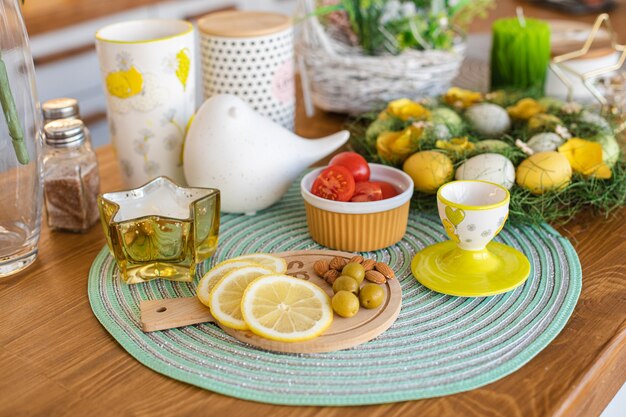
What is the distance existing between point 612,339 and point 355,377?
27cm

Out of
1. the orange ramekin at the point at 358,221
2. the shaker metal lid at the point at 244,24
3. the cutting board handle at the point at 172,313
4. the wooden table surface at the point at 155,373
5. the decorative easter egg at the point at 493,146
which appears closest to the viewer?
the wooden table surface at the point at 155,373

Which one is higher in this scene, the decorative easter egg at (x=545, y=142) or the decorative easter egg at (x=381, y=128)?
the decorative easter egg at (x=545, y=142)

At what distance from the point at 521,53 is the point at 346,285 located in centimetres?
76

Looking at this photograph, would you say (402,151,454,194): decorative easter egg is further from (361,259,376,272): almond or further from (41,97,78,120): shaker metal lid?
(41,97,78,120): shaker metal lid

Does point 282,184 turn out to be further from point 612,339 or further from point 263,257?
point 612,339

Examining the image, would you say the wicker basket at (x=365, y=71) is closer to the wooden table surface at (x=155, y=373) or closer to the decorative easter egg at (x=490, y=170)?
the decorative easter egg at (x=490, y=170)

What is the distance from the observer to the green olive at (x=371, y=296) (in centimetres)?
71

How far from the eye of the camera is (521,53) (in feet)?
4.20

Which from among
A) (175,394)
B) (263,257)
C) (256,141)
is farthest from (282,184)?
(175,394)

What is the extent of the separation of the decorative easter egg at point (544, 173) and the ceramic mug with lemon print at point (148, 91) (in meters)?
0.48

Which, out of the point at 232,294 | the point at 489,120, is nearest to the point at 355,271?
the point at 232,294

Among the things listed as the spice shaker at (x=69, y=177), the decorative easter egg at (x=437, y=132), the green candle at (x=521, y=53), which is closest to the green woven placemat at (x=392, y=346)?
the spice shaker at (x=69, y=177)

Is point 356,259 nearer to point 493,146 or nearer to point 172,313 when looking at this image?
point 172,313

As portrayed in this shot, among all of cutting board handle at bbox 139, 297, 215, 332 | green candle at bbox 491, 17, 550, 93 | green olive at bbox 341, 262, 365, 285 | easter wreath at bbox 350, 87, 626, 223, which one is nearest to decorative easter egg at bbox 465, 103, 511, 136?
easter wreath at bbox 350, 87, 626, 223
